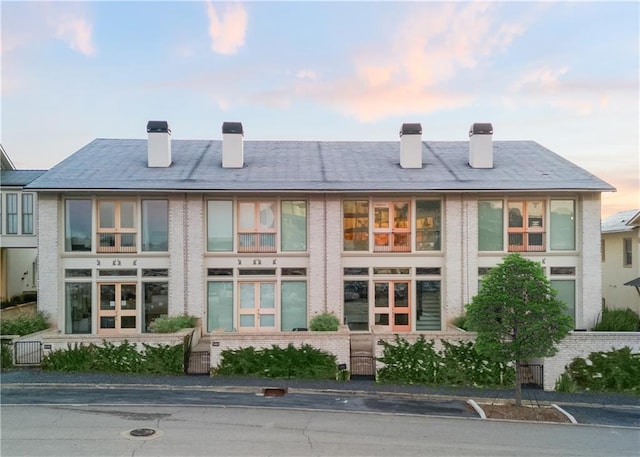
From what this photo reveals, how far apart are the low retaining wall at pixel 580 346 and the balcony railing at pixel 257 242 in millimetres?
12106

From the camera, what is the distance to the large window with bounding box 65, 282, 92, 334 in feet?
72.9

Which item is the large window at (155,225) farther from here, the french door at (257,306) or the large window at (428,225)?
the large window at (428,225)

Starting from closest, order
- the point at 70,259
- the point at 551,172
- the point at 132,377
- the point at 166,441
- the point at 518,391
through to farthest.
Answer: the point at 166,441, the point at 518,391, the point at 132,377, the point at 70,259, the point at 551,172

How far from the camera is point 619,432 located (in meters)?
13.7

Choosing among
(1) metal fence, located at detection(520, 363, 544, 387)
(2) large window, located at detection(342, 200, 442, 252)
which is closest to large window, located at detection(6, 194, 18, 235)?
(2) large window, located at detection(342, 200, 442, 252)

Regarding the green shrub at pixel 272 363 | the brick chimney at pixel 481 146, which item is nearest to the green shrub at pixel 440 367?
the green shrub at pixel 272 363

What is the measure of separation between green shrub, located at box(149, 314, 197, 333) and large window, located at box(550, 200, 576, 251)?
55.0ft

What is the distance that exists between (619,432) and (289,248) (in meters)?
14.1

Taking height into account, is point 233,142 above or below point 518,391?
above

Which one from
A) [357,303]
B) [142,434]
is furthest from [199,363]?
[357,303]

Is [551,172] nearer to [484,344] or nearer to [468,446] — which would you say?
[484,344]

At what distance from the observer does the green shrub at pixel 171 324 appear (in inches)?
789

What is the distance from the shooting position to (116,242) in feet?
73.8

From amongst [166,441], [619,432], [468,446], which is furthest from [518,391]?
[166,441]
